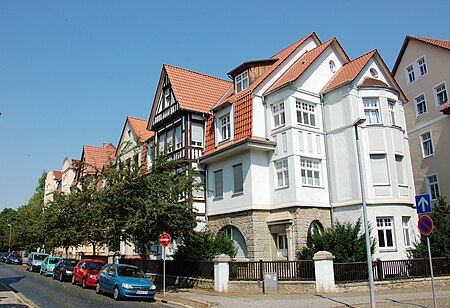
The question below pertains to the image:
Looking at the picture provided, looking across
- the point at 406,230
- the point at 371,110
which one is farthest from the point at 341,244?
the point at 371,110

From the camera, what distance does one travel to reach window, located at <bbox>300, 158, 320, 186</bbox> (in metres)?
22.7

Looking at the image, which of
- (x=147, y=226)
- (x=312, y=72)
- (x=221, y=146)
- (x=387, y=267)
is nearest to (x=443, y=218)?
(x=387, y=267)

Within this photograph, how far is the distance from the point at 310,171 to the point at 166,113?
12114mm

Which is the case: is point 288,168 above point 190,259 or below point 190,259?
above

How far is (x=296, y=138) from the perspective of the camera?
2273 centimetres

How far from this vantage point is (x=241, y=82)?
27.1 m

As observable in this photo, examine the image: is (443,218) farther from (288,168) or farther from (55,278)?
(55,278)

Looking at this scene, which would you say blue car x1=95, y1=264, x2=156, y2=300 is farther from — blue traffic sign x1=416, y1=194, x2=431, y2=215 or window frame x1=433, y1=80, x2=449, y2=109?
window frame x1=433, y1=80, x2=449, y2=109

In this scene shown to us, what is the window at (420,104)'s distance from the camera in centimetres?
3116

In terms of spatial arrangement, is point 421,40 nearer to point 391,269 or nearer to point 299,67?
point 299,67

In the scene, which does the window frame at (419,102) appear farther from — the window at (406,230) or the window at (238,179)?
the window at (238,179)

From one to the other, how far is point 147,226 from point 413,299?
11.8 meters

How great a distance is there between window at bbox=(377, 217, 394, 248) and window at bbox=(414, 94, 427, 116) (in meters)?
13.1

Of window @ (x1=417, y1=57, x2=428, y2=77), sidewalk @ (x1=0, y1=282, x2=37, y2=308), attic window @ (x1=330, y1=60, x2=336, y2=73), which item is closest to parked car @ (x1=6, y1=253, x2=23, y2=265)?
sidewalk @ (x1=0, y1=282, x2=37, y2=308)
